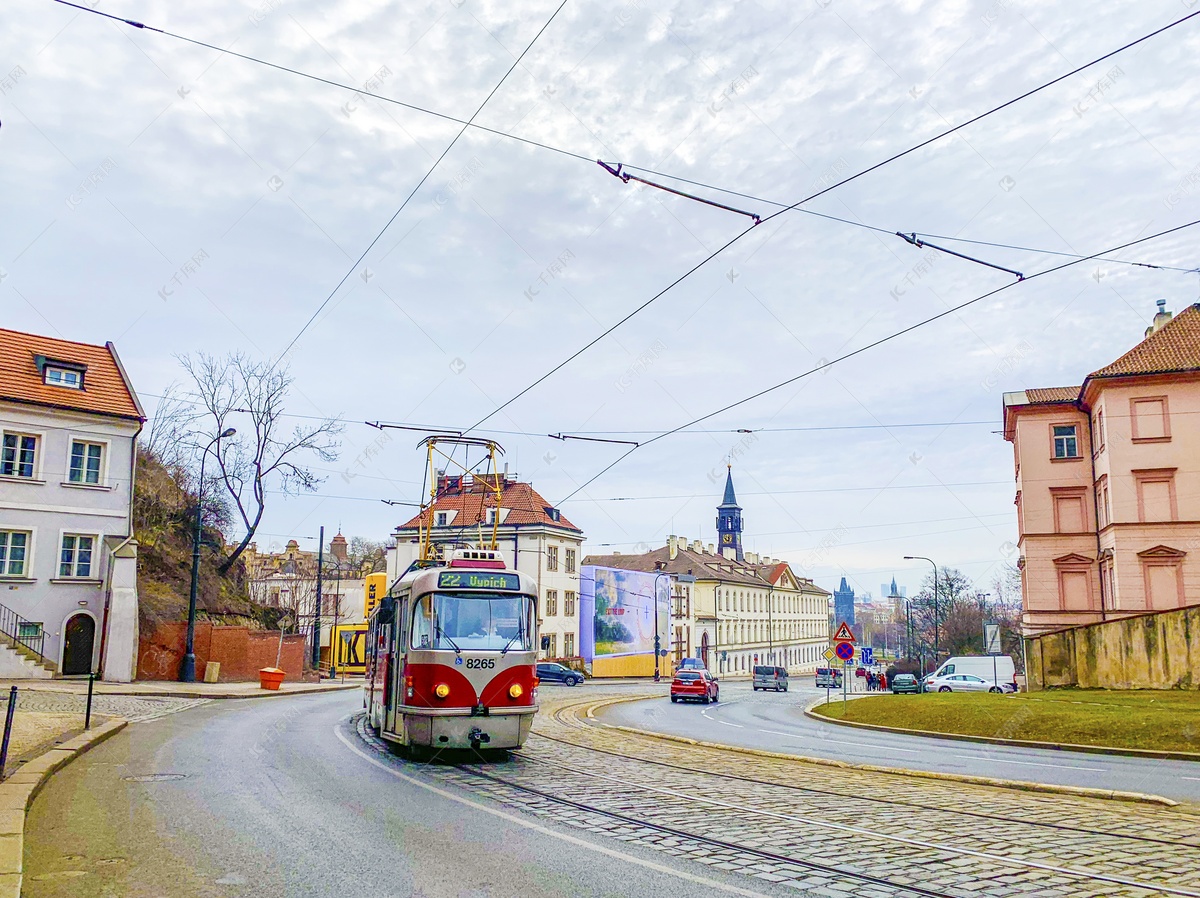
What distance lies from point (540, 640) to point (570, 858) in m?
6.96

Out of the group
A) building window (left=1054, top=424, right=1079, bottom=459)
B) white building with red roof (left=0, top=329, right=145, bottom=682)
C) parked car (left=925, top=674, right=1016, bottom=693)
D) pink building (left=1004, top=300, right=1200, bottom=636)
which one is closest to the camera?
white building with red roof (left=0, top=329, right=145, bottom=682)

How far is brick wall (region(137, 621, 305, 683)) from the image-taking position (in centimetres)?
3762

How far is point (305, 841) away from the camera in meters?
8.62

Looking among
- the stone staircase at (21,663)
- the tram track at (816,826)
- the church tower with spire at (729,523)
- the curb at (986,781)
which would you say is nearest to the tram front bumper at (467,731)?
the tram track at (816,826)

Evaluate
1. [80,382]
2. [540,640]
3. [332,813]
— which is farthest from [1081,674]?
[80,382]

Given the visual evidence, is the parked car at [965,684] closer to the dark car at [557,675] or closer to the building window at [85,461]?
the dark car at [557,675]

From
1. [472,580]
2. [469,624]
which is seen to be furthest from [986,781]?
[472,580]

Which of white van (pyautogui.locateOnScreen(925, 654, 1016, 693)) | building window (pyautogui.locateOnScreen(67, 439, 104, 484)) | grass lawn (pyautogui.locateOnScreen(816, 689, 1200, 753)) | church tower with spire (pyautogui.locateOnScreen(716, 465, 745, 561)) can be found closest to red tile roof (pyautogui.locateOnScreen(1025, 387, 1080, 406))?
white van (pyautogui.locateOnScreen(925, 654, 1016, 693))

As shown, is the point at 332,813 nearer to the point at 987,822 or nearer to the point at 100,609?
the point at 987,822

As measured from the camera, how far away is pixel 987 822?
9.98m

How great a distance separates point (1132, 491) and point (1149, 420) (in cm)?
309

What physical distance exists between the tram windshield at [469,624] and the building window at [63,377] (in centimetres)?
2896

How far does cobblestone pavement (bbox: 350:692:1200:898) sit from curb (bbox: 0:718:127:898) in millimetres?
4751

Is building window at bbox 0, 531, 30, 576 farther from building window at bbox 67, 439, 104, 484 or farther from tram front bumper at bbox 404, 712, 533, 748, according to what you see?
tram front bumper at bbox 404, 712, 533, 748
